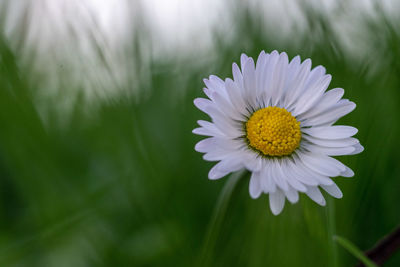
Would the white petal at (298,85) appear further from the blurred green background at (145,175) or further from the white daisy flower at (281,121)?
the blurred green background at (145,175)

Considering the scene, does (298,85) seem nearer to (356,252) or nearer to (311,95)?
(311,95)

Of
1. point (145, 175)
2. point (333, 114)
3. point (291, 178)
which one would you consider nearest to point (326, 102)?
point (333, 114)

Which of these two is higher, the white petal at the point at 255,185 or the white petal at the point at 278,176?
the white petal at the point at 255,185

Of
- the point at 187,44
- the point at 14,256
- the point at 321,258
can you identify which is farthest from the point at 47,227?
the point at 187,44

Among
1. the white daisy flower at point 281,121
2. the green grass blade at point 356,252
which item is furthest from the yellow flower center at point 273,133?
the green grass blade at point 356,252

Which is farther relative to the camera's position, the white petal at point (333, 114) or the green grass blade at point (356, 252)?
the white petal at point (333, 114)

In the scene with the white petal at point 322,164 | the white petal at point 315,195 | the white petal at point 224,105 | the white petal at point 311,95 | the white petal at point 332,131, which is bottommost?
the white petal at point 315,195

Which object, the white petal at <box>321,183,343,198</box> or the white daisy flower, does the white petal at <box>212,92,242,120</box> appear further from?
the white petal at <box>321,183,343,198</box>

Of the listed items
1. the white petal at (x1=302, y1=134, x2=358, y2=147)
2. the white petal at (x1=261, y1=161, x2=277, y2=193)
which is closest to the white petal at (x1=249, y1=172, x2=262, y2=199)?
the white petal at (x1=261, y1=161, x2=277, y2=193)
